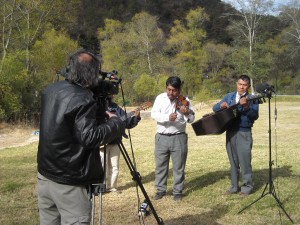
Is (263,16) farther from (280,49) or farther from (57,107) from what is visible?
(57,107)

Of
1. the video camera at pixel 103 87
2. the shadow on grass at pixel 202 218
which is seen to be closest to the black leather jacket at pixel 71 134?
the video camera at pixel 103 87

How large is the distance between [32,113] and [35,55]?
5.24m

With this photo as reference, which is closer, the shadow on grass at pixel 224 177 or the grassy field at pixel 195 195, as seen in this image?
the grassy field at pixel 195 195

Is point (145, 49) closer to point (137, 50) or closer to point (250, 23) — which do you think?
point (137, 50)

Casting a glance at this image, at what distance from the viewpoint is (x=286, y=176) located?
7199 millimetres

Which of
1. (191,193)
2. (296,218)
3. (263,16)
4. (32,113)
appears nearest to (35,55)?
(32,113)

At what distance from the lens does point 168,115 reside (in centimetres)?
583

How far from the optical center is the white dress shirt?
587 cm

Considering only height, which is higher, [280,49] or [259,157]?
[280,49]

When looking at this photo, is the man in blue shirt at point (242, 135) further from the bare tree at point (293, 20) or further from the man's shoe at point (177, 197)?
the bare tree at point (293, 20)

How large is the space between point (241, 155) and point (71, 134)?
3785mm

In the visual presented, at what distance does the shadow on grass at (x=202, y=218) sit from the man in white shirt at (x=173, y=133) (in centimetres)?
70

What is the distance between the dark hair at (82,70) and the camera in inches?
108

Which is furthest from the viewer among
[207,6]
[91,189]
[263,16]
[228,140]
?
[207,6]
